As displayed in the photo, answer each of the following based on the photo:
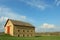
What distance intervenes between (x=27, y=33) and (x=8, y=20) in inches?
348

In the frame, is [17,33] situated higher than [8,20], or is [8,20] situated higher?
[8,20]

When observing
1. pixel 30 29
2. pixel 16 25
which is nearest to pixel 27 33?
pixel 30 29

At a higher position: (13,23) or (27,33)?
(13,23)

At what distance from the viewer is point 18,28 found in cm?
5112

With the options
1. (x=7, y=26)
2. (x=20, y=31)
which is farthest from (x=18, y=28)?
(x=7, y=26)

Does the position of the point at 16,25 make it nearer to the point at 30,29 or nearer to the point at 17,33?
the point at 17,33

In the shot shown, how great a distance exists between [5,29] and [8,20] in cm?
465

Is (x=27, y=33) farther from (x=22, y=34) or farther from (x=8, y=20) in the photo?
(x=8, y=20)

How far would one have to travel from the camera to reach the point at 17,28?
50.9 meters

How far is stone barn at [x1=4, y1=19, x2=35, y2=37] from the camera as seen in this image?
50156 mm

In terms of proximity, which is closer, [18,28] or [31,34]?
[18,28]

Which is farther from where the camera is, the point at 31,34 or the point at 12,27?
the point at 31,34

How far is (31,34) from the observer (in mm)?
56281

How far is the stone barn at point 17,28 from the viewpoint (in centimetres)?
5016
